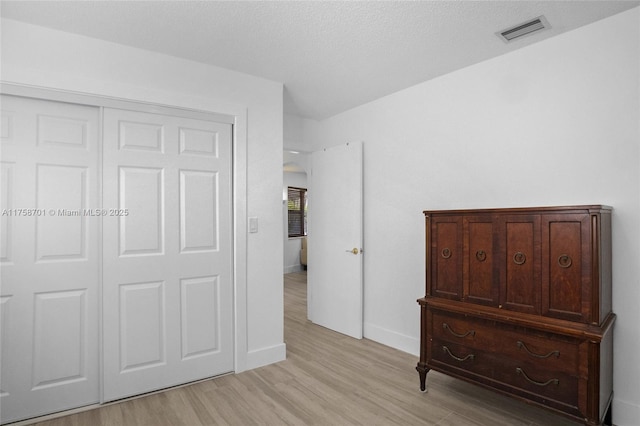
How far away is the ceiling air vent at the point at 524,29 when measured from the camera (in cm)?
230

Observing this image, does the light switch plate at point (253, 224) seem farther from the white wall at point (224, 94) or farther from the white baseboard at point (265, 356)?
the white baseboard at point (265, 356)

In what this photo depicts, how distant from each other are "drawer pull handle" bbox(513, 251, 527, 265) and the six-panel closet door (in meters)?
2.22

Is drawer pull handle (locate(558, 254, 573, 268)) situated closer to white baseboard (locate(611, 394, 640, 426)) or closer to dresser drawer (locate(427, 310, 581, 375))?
dresser drawer (locate(427, 310, 581, 375))

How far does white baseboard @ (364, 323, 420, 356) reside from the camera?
340 centimetres

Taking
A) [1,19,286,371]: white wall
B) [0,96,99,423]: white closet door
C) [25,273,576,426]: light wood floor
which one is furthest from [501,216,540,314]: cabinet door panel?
[0,96,99,423]: white closet door

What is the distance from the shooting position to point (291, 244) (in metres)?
8.78

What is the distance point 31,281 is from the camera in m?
2.33

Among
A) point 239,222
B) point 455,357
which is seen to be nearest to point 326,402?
point 455,357

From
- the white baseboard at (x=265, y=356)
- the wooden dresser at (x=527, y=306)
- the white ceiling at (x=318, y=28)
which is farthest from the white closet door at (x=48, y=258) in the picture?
the wooden dresser at (x=527, y=306)

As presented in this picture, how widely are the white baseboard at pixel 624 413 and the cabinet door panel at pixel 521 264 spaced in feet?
2.70

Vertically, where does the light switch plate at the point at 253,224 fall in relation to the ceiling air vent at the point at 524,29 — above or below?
below

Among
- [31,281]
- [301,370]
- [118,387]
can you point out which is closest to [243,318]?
[301,370]

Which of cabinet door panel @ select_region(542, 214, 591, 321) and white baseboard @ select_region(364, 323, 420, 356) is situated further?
white baseboard @ select_region(364, 323, 420, 356)

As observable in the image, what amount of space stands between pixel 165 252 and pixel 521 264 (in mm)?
2585
